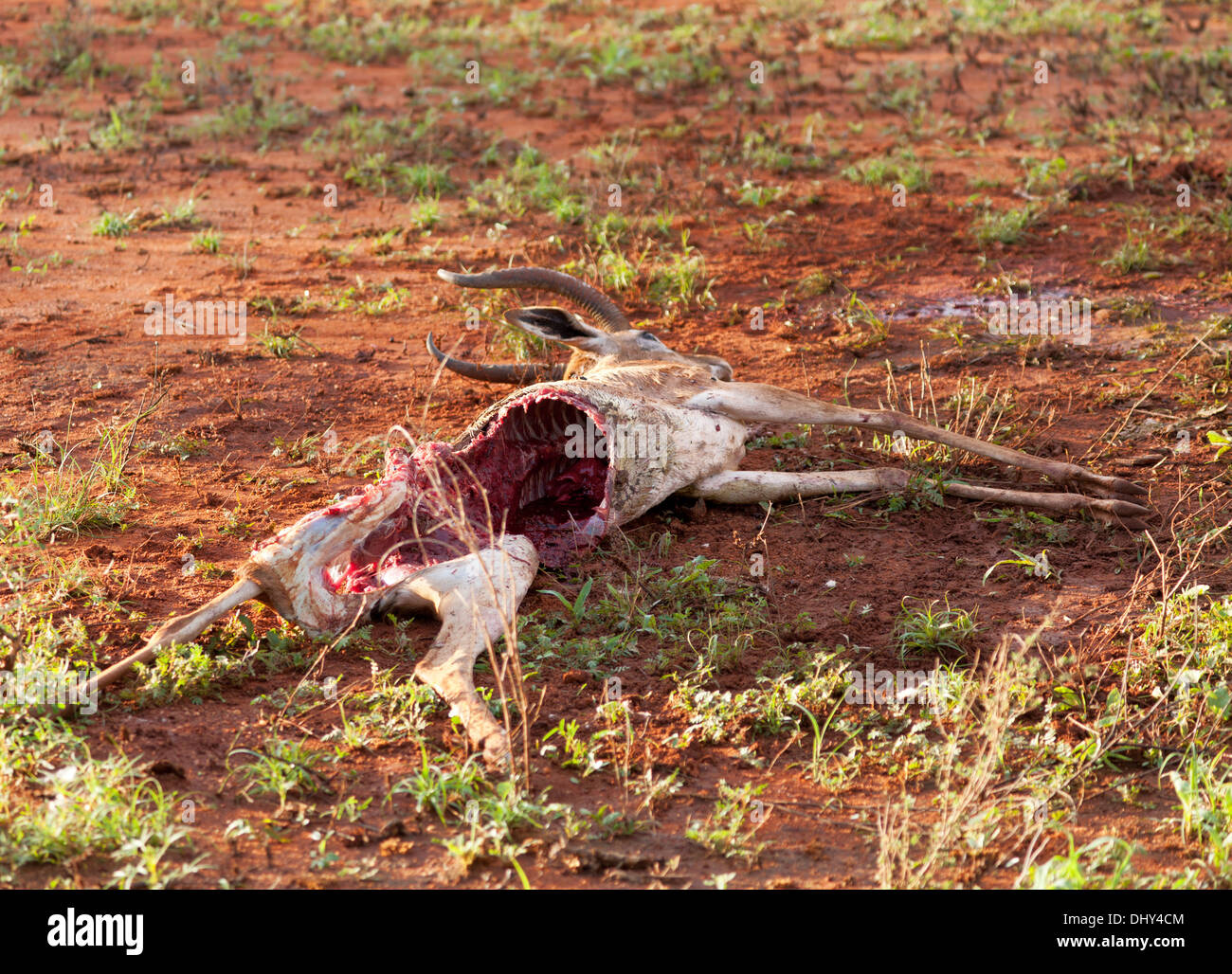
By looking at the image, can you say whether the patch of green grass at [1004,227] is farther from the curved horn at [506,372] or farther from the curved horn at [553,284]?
the curved horn at [506,372]

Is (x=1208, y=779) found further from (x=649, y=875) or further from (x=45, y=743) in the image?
(x=45, y=743)

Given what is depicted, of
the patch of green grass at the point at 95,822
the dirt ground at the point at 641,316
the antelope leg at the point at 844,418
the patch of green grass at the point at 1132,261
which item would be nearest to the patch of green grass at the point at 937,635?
the dirt ground at the point at 641,316

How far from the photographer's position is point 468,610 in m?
4.00

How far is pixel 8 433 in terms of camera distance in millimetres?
5625

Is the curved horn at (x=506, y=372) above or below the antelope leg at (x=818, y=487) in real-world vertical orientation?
above

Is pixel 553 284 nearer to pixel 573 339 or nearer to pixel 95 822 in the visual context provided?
pixel 573 339

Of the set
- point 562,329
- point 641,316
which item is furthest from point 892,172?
point 562,329

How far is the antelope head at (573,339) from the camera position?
18.0 ft

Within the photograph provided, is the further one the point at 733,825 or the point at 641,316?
the point at 641,316

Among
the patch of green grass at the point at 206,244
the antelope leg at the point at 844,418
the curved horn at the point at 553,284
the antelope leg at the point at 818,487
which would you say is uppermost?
the patch of green grass at the point at 206,244

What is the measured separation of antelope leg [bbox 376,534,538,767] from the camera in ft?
11.7

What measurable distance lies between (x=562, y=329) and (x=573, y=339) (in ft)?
0.33

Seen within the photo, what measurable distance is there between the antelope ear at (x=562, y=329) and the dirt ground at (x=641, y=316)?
637mm

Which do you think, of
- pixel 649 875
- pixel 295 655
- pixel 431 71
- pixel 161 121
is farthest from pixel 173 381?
pixel 431 71
